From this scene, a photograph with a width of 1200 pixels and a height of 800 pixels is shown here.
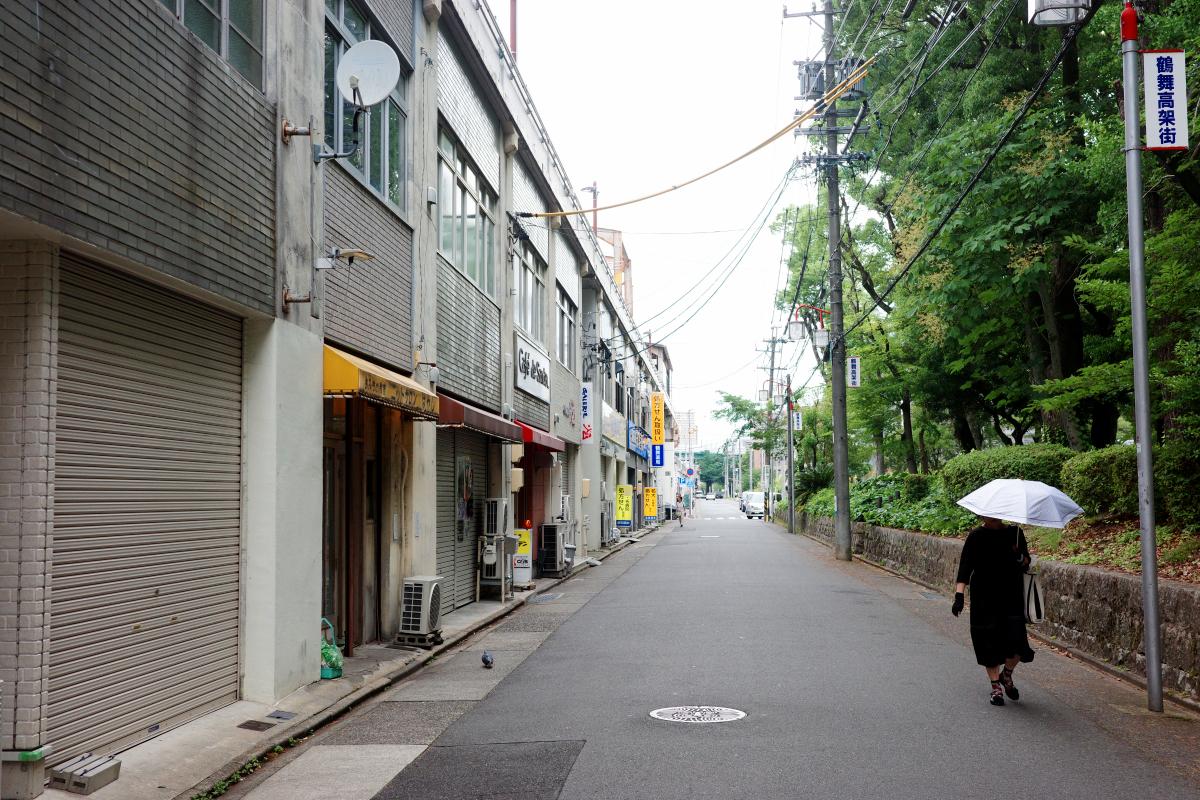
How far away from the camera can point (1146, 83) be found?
29.1 ft

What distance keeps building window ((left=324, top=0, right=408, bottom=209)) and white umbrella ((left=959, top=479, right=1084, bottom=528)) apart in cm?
680

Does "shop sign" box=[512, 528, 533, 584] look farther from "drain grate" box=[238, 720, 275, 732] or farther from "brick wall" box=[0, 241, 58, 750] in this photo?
"brick wall" box=[0, 241, 58, 750]

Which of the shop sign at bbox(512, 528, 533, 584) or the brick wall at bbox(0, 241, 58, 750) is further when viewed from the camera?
the shop sign at bbox(512, 528, 533, 584)

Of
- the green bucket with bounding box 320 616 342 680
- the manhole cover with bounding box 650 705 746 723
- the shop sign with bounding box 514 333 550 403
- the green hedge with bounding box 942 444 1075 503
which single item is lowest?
the manhole cover with bounding box 650 705 746 723

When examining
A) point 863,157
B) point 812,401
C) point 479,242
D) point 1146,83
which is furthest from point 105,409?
point 812,401

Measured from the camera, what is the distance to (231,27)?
8602 millimetres

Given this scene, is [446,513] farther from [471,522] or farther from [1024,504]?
[1024,504]

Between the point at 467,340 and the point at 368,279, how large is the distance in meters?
4.83

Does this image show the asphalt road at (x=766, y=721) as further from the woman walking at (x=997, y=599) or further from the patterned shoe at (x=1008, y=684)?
the woman walking at (x=997, y=599)

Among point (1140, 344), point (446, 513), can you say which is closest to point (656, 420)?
point (446, 513)

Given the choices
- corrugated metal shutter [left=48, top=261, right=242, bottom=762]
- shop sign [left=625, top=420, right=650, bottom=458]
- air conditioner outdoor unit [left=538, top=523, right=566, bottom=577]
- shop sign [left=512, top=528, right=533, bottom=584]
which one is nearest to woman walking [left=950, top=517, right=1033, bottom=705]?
corrugated metal shutter [left=48, top=261, right=242, bottom=762]

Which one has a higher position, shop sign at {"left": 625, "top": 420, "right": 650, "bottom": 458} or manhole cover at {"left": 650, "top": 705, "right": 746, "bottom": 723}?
shop sign at {"left": 625, "top": 420, "right": 650, "bottom": 458}

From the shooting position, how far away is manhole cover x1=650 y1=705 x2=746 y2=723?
8016 mm

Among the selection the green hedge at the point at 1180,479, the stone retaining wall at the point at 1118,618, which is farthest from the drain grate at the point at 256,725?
the green hedge at the point at 1180,479
